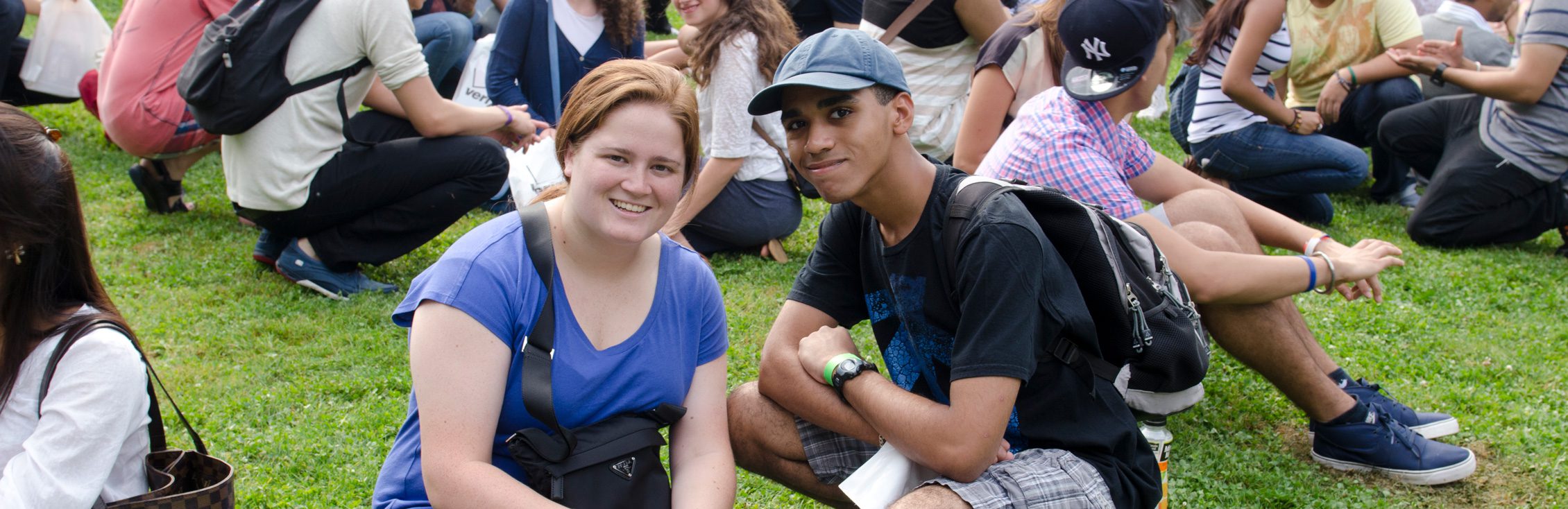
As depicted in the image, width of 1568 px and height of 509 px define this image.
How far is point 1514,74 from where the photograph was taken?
18.9ft

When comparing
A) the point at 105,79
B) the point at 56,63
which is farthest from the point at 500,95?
the point at 56,63

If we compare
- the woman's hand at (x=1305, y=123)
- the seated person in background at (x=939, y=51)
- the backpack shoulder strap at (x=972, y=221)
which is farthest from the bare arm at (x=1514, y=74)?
the backpack shoulder strap at (x=972, y=221)

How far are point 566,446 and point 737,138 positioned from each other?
9.99ft

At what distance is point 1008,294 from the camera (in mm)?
2283

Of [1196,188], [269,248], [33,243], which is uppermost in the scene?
[33,243]

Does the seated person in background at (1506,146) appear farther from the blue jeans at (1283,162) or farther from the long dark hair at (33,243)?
the long dark hair at (33,243)

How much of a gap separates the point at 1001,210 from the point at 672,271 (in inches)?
28.3

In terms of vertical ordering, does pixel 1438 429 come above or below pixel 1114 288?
below

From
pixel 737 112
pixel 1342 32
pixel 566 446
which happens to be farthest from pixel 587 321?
pixel 1342 32

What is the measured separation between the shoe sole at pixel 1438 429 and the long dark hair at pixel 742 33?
2.59 meters

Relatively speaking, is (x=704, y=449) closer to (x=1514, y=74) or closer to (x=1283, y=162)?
(x=1283, y=162)

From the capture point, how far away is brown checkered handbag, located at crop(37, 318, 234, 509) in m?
2.23

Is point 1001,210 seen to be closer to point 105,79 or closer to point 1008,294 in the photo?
point 1008,294

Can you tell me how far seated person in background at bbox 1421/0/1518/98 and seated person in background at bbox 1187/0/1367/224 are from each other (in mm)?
1489
